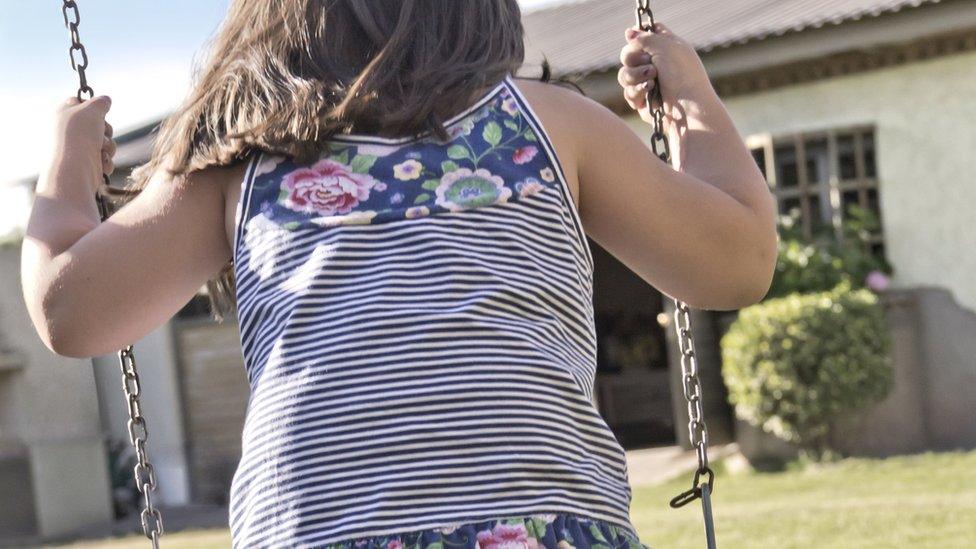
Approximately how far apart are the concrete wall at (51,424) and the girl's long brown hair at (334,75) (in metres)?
14.0

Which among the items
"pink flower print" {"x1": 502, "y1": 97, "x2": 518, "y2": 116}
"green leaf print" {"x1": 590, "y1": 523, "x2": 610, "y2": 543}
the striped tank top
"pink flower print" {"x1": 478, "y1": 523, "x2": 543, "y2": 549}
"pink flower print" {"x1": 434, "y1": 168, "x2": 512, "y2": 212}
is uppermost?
"pink flower print" {"x1": 502, "y1": 97, "x2": 518, "y2": 116}

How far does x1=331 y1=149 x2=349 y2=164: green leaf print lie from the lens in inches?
58.4

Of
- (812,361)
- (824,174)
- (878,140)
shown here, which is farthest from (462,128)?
(824,174)

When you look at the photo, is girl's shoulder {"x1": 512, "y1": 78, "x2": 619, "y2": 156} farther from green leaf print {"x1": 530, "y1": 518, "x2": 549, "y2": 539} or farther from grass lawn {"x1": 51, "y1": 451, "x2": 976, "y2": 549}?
grass lawn {"x1": 51, "y1": 451, "x2": 976, "y2": 549}

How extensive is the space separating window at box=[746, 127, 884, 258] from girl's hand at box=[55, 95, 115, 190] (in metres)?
10.1

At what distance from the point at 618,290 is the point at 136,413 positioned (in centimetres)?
1512

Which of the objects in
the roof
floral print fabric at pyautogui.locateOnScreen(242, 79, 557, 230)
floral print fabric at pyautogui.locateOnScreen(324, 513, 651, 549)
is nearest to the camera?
floral print fabric at pyautogui.locateOnScreen(324, 513, 651, 549)

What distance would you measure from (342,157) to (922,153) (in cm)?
1038

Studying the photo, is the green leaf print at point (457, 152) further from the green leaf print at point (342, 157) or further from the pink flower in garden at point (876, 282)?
the pink flower in garden at point (876, 282)

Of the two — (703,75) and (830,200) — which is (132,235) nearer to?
(703,75)

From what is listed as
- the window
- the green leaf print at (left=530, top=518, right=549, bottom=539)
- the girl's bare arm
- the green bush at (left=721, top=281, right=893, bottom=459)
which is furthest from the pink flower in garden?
the green leaf print at (left=530, top=518, right=549, bottom=539)

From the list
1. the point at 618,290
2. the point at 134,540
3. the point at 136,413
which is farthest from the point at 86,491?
the point at 136,413

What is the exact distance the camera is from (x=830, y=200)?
461 inches

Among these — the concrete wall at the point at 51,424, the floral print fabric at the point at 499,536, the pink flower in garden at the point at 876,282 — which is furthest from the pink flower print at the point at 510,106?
the concrete wall at the point at 51,424
